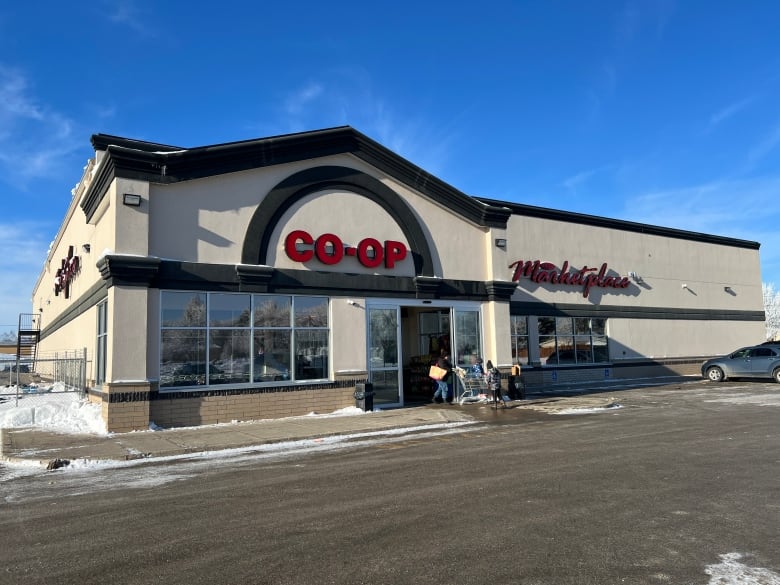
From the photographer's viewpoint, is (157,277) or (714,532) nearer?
(714,532)

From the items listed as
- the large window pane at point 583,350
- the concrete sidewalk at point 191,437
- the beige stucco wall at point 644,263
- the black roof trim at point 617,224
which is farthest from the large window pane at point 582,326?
the concrete sidewalk at point 191,437

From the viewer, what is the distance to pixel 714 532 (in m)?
6.10

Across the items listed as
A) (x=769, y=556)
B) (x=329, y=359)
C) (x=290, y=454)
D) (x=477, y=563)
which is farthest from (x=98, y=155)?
(x=769, y=556)

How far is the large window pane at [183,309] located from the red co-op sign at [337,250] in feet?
9.35

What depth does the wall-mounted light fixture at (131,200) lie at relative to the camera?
583 inches

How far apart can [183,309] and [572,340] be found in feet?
59.7

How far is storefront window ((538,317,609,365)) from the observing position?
88.5 ft

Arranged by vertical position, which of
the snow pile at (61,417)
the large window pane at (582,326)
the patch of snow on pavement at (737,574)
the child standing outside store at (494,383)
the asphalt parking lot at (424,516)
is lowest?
the patch of snow on pavement at (737,574)

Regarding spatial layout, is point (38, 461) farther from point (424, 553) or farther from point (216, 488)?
point (424, 553)

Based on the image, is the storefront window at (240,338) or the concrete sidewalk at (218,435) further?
the storefront window at (240,338)

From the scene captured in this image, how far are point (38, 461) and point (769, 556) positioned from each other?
10992mm

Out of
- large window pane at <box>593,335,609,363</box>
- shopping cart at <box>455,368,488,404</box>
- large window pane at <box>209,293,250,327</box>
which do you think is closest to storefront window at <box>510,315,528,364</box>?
large window pane at <box>593,335,609,363</box>

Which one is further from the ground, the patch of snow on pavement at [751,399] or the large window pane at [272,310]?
the large window pane at [272,310]

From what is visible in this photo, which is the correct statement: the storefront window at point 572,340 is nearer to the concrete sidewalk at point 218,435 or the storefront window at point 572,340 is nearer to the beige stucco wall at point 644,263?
the beige stucco wall at point 644,263
